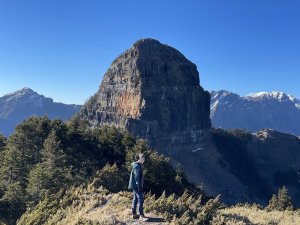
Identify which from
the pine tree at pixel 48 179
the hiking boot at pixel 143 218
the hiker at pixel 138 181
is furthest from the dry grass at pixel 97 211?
the pine tree at pixel 48 179

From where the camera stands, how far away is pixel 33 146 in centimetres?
5097

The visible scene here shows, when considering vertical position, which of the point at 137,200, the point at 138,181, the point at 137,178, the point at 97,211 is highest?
the point at 137,178

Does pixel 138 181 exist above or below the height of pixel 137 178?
below

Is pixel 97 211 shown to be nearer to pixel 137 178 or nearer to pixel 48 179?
pixel 137 178

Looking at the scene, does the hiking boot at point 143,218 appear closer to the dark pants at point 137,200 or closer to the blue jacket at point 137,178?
the dark pants at point 137,200

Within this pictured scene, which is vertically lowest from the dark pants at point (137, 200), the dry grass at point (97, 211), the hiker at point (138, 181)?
the dry grass at point (97, 211)

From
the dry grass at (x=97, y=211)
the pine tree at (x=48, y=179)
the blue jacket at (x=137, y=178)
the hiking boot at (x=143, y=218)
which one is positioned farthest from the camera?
the pine tree at (x=48, y=179)

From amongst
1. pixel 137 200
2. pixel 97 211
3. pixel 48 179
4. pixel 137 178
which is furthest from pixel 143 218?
pixel 48 179

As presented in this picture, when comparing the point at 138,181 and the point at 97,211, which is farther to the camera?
the point at 97,211

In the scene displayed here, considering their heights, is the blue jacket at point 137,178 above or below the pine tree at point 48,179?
above

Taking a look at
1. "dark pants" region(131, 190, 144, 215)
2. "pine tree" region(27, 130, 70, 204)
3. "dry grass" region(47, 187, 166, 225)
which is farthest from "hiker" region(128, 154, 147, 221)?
"pine tree" region(27, 130, 70, 204)

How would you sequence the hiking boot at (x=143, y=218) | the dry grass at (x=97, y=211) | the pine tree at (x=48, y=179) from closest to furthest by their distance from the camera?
the hiking boot at (x=143, y=218)
the dry grass at (x=97, y=211)
the pine tree at (x=48, y=179)

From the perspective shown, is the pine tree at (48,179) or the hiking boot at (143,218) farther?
→ the pine tree at (48,179)

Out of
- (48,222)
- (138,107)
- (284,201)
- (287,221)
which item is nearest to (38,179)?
(48,222)
